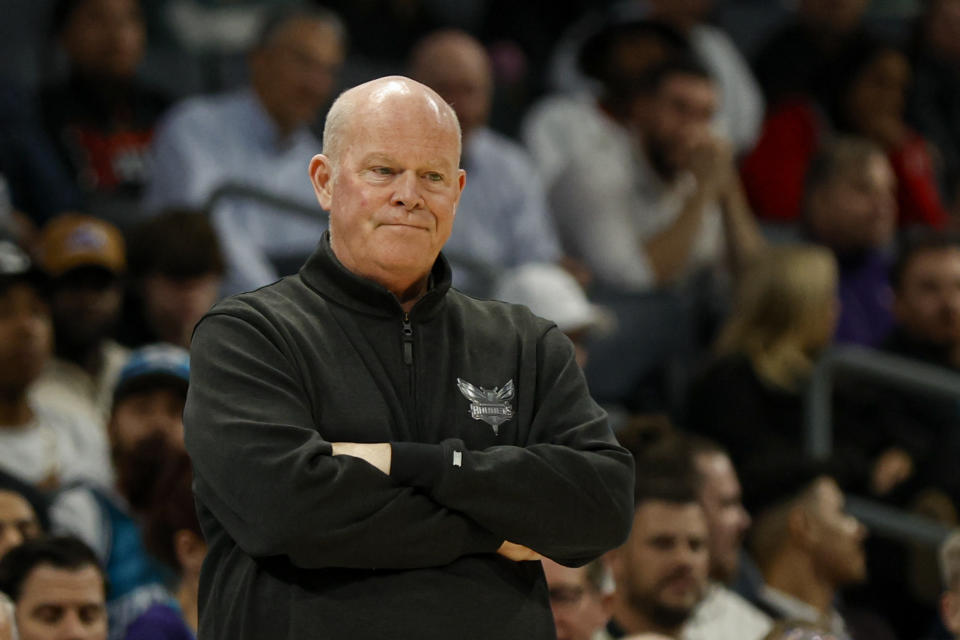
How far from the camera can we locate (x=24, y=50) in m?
7.18

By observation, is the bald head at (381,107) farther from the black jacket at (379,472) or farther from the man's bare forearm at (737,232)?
the man's bare forearm at (737,232)

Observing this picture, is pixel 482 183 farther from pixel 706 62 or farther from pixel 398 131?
pixel 398 131

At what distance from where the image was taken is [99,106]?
6441 mm

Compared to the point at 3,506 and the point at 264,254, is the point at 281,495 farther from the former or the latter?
the point at 264,254

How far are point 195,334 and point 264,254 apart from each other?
3776mm

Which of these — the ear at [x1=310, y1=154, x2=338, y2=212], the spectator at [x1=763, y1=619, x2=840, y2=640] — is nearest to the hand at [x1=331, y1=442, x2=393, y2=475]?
the ear at [x1=310, y1=154, x2=338, y2=212]

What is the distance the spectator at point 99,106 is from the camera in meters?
6.33

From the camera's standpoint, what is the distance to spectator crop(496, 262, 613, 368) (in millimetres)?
5535

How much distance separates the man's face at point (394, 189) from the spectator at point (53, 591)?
1.68 meters

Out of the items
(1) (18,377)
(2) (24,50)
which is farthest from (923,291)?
(2) (24,50)

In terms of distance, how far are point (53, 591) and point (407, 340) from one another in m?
1.70

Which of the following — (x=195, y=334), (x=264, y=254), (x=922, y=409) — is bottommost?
(x=922, y=409)

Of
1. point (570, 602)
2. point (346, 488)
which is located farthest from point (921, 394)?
point (346, 488)

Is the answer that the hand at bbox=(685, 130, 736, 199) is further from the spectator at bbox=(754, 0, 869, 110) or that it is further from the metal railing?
the spectator at bbox=(754, 0, 869, 110)
